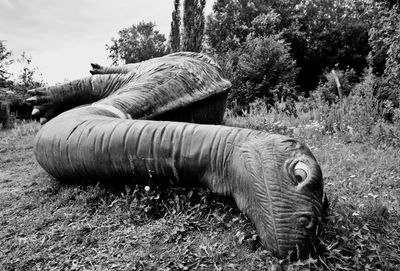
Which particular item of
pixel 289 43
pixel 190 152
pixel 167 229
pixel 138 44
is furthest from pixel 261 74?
pixel 138 44

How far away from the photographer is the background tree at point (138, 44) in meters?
32.3

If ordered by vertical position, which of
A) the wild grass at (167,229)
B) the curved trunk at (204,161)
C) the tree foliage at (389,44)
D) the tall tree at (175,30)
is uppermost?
the tall tree at (175,30)

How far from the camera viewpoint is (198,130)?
1.84 m

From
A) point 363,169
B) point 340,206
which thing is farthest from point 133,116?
point 363,169

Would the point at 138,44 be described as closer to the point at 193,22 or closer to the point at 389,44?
the point at 193,22

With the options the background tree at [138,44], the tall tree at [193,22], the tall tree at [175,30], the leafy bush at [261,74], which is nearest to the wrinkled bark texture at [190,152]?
the leafy bush at [261,74]

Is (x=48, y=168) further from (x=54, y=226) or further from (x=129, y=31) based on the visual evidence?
(x=129, y=31)

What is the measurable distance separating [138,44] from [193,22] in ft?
69.7

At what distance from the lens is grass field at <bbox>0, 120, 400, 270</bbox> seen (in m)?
1.43

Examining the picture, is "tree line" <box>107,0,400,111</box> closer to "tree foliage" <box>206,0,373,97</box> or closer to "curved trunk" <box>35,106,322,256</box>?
"tree foliage" <box>206,0,373,97</box>

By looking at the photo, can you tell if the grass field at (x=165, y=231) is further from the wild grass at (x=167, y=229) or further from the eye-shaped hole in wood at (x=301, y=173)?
the eye-shaped hole in wood at (x=301, y=173)

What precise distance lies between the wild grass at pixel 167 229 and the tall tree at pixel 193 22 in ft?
37.3

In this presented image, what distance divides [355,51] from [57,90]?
19.7 meters

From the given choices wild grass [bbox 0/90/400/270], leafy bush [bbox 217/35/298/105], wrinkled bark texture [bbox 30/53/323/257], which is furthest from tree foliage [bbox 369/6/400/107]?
leafy bush [bbox 217/35/298/105]
